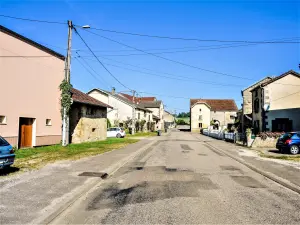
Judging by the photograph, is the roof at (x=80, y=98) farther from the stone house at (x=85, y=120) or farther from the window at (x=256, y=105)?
the window at (x=256, y=105)

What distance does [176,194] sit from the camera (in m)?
7.13

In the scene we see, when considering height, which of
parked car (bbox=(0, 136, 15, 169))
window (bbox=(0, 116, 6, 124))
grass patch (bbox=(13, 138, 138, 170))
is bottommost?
grass patch (bbox=(13, 138, 138, 170))

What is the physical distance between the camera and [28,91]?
19141mm

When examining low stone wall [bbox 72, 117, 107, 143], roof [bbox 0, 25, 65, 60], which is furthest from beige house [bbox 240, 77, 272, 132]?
roof [bbox 0, 25, 65, 60]

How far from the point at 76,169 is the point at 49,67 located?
517 inches

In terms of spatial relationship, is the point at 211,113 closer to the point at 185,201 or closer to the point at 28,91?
the point at 28,91

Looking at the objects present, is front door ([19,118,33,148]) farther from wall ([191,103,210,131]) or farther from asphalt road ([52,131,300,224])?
wall ([191,103,210,131])

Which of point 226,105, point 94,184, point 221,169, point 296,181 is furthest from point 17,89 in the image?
point 226,105

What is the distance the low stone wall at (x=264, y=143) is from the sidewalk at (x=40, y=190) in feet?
54.9

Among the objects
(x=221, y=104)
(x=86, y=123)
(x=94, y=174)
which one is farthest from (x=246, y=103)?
(x=94, y=174)

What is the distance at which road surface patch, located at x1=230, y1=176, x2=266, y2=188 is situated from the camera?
848 cm

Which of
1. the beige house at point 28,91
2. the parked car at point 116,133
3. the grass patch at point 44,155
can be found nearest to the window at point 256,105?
the parked car at point 116,133

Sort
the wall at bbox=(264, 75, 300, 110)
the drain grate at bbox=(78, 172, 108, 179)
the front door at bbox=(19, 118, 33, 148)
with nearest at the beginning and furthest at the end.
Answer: the drain grate at bbox=(78, 172, 108, 179) → the front door at bbox=(19, 118, 33, 148) → the wall at bbox=(264, 75, 300, 110)

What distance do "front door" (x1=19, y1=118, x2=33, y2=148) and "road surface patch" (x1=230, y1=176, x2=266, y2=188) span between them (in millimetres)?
14496
